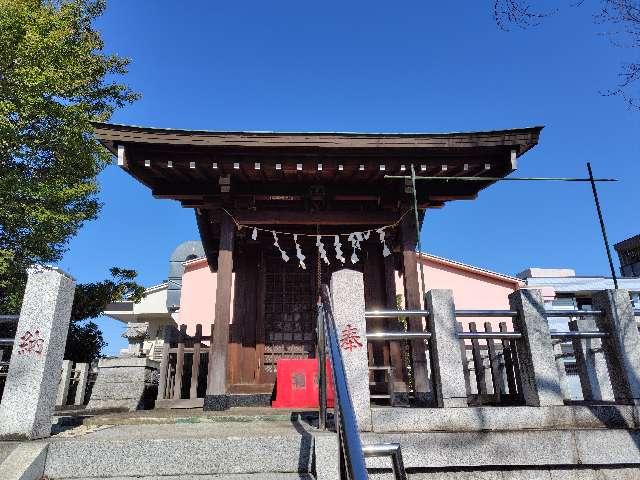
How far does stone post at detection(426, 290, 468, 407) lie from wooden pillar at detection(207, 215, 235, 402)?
456 centimetres

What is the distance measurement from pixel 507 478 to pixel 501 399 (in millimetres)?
2007

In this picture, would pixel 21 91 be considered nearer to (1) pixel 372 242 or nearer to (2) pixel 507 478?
(1) pixel 372 242

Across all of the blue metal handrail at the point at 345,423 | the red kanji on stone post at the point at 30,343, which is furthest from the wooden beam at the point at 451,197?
the red kanji on stone post at the point at 30,343

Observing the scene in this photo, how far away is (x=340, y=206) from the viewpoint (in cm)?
995

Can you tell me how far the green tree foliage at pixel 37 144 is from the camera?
13.0 m

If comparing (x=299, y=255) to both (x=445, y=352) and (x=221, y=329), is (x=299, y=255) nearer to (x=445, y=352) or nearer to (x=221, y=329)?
(x=221, y=329)

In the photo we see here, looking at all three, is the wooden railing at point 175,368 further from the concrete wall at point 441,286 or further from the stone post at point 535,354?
the concrete wall at point 441,286

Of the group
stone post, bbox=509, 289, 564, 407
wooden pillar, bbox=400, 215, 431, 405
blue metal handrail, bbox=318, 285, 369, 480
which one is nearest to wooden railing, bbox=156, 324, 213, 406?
wooden pillar, bbox=400, 215, 431, 405

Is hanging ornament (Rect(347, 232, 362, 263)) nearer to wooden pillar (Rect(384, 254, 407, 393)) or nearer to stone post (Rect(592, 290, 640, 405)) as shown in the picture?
wooden pillar (Rect(384, 254, 407, 393))

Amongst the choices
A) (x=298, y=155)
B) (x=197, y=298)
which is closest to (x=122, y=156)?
(x=298, y=155)

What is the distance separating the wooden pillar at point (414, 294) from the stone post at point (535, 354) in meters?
2.35

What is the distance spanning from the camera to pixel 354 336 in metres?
4.22

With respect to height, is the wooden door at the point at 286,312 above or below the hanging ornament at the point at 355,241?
below

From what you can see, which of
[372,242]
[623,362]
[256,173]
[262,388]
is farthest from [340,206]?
[623,362]
